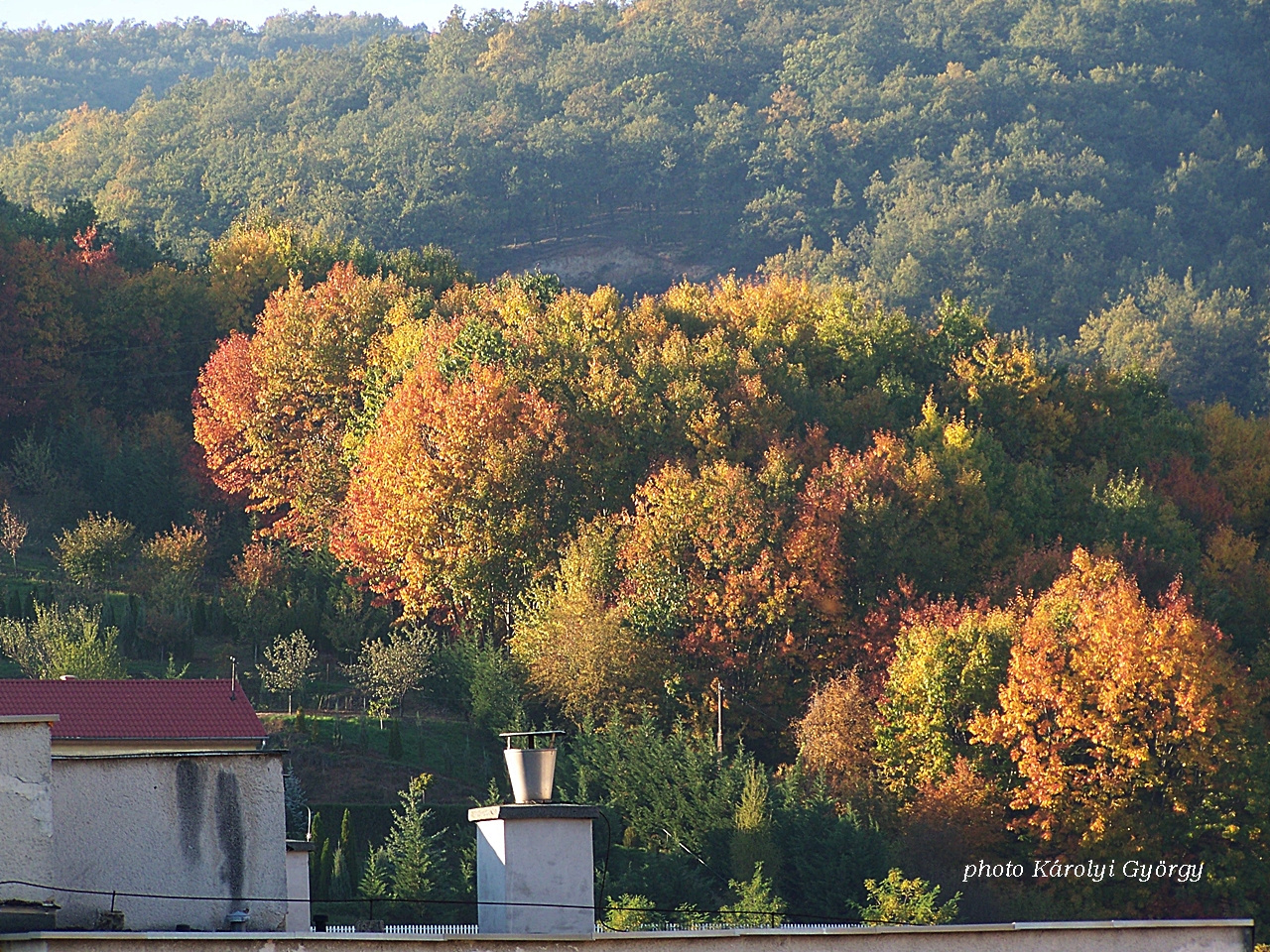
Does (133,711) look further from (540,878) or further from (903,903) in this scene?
(903,903)

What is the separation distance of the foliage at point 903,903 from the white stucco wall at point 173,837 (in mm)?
25813

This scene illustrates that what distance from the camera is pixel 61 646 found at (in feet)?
162

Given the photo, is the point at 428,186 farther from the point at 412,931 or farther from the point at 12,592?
the point at 412,931

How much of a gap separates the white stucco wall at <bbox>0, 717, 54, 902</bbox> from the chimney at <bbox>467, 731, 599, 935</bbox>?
3359mm

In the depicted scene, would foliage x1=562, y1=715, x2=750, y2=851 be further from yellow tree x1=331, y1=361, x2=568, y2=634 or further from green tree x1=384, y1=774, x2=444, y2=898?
yellow tree x1=331, y1=361, x2=568, y2=634

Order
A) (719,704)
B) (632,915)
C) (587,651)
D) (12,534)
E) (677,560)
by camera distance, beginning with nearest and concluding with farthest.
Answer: (632,915)
(719,704)
(587,651)
(677,560)
(12,534)

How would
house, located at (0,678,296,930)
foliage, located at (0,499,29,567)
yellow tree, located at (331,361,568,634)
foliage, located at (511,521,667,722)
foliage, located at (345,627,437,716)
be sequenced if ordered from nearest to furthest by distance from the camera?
house, located at (0,678,296,930) < foliage, located at (345,627,437,716) < foliage, located at (511,521,667,722) < yellow tree, located at (331,361,568,634) < foliage, located at (0,499,29,567)

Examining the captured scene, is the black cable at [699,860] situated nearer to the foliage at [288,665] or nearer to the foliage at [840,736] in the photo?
the foliage at [840,736]

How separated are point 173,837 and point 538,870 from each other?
2.93 m

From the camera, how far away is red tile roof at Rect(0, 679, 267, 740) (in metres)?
24.4

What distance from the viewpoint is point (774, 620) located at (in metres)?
58.5

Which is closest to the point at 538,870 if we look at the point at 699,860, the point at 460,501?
the point at 699,860

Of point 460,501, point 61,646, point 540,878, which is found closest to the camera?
point 540,878

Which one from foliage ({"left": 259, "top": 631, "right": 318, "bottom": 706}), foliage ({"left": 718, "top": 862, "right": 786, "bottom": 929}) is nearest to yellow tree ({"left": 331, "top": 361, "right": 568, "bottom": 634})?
foliage ({"left": 259, "top": 631, "right": 318, "bottom": 706})
